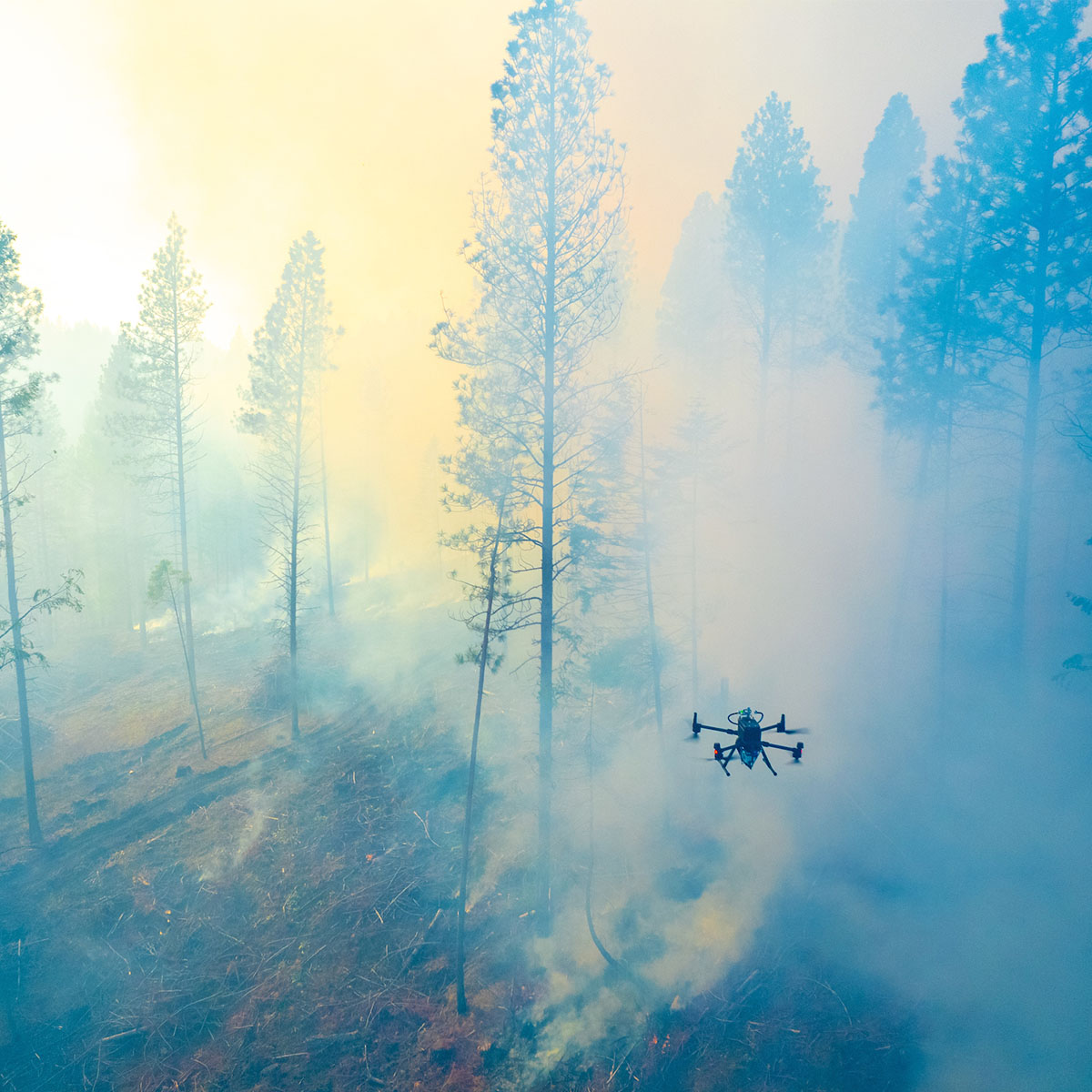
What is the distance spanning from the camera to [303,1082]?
38.4 ft

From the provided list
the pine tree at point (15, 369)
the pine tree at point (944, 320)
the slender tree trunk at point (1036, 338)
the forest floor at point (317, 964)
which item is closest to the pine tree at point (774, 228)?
the pine tree at point (944, 320)

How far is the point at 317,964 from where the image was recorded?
14.1 metres

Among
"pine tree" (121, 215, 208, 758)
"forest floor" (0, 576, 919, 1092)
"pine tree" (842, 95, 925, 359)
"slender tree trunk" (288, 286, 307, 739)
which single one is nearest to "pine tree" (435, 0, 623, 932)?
"forest floor" (0, 576, 919, 1092)

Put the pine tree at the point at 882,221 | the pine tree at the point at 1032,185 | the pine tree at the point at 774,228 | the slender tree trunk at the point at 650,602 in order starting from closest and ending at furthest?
the pine tree at the point at 1032,185 → the slender tree trunk at the point at 650,602 → the pine tree at the point at 774,228 → the pine tree at the point at 882,221

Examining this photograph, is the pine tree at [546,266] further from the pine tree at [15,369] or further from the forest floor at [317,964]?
the pine tree at [15,369]

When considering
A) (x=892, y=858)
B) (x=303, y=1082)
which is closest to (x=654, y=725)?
(x=892, y=858)

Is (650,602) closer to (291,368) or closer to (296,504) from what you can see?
(296,504)

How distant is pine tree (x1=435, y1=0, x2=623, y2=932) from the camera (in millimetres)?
12234

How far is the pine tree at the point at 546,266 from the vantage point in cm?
1223

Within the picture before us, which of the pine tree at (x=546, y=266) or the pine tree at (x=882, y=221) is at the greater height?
the pine tree at (x=882, y=221)

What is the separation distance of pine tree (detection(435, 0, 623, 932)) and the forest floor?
13.1 ft

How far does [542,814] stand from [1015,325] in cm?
1860

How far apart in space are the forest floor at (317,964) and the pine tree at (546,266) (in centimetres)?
399

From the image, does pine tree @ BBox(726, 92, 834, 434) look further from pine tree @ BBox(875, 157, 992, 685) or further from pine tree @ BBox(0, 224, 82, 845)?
pine tree @ BBox(0, 224, 82, 845)
